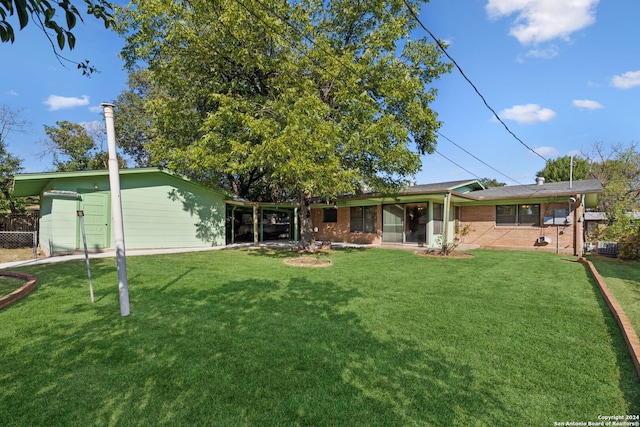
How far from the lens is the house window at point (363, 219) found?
16188 mm

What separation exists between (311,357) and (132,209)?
39.1 feet

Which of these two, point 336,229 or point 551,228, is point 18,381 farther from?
point 551,228

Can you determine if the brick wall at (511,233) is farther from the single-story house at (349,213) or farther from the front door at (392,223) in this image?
the front door at (392,223)

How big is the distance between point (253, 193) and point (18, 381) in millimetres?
19258

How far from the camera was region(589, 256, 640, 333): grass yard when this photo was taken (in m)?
4.84

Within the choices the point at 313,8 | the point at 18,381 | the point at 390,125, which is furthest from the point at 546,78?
the point at 18,381

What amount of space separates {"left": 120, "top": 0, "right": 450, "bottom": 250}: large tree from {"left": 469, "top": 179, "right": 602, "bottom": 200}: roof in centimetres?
536

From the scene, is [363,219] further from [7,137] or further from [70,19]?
[7,137]

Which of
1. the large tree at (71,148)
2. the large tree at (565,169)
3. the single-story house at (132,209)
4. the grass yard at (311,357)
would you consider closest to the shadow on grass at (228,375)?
the grass yard at (311,357)

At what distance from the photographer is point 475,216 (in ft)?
52.1

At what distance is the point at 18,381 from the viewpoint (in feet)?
8.71

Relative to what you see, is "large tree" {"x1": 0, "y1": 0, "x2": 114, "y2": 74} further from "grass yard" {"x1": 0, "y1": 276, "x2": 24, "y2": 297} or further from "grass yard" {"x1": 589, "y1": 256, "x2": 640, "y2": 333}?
"grass yard" {"x1": 589, "y1": 256, "x2": 640, "y2": 333}

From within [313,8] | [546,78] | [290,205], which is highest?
[313,8]

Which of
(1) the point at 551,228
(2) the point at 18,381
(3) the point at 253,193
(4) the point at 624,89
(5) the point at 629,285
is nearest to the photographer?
(2) the point at 18,381
